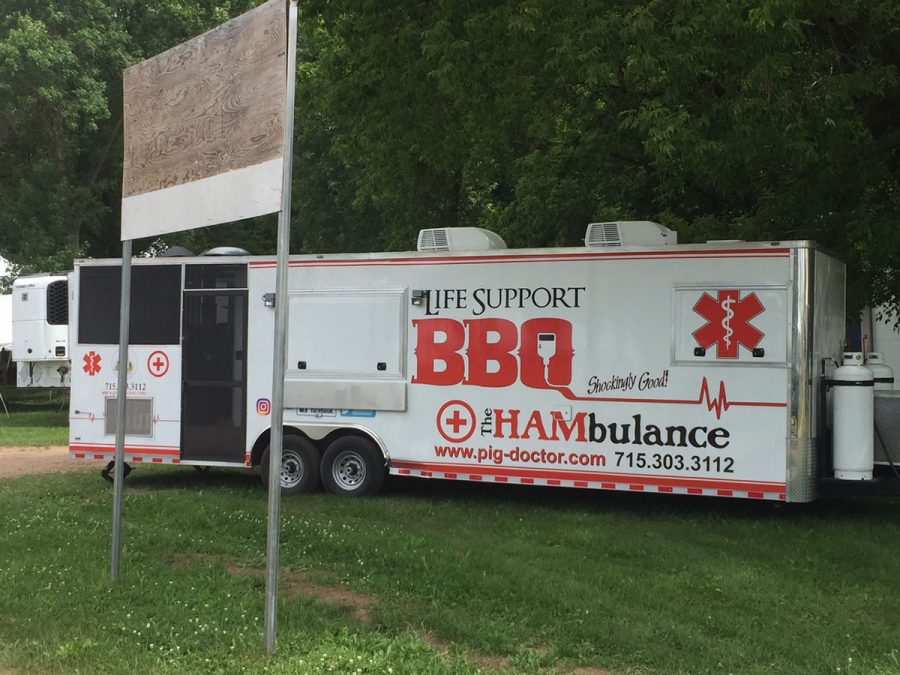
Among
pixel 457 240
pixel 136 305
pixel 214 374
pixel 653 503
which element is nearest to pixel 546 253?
pixel 457 240

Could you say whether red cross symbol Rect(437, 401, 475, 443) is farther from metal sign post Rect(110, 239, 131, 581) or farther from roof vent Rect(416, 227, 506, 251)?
metal sign post Rect(110, 239, 131, 581)

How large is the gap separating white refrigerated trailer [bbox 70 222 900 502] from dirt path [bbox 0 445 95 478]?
2.03 meters

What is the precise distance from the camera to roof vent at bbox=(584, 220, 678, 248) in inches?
372

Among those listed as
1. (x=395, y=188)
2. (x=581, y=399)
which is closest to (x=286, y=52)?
(x=581, y=399)

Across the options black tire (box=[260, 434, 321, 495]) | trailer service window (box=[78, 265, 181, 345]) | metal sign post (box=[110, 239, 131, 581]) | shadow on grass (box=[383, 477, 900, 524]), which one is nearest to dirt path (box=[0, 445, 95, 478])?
trailer service window (box=[78, 265, 181, 345])

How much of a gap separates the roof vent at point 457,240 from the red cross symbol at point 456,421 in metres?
1.59

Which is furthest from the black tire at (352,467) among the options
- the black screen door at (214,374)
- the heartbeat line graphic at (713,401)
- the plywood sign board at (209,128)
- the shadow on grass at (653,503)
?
the plywood sign board at (209,128)

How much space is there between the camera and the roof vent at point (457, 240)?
10141mm

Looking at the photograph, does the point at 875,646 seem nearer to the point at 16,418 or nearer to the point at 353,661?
the point at 353,661

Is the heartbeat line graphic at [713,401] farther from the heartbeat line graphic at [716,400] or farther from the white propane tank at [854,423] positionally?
the white propane tank at [854,423]

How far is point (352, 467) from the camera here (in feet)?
34.5

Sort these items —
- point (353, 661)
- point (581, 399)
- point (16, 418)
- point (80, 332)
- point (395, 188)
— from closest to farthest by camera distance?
point (353, 661) < point (581, 399) < point (80, 332) < point (395, 188) < point (16, 418)

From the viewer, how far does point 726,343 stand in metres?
8.88

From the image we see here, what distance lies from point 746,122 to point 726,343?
193 centimetres
